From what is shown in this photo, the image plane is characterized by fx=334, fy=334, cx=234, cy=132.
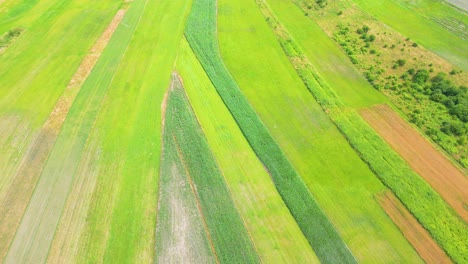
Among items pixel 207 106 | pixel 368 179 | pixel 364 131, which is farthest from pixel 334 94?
pixel 207 106

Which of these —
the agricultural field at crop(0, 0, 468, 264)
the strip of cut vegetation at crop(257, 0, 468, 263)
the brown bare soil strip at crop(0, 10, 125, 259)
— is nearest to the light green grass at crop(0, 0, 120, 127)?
the agricultural field at crop(0, 0, 468, 264)

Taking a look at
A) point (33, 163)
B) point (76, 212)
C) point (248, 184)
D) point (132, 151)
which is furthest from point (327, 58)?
point (33, 163)

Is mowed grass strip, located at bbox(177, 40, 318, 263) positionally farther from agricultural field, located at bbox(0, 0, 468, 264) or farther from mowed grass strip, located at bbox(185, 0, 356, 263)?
mowed grass strip, located at bbox(185, 0, 356, 263)

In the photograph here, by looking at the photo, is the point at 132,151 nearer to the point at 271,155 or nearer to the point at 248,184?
the point at 248,184

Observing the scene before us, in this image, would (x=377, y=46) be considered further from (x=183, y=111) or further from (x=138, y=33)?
(x=138, y=33)

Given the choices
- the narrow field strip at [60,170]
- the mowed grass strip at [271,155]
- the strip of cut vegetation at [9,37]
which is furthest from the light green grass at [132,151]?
the strip of cut vegetation at [9,37]

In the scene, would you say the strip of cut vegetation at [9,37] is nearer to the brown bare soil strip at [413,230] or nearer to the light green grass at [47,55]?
the light green grass at [47,55]
